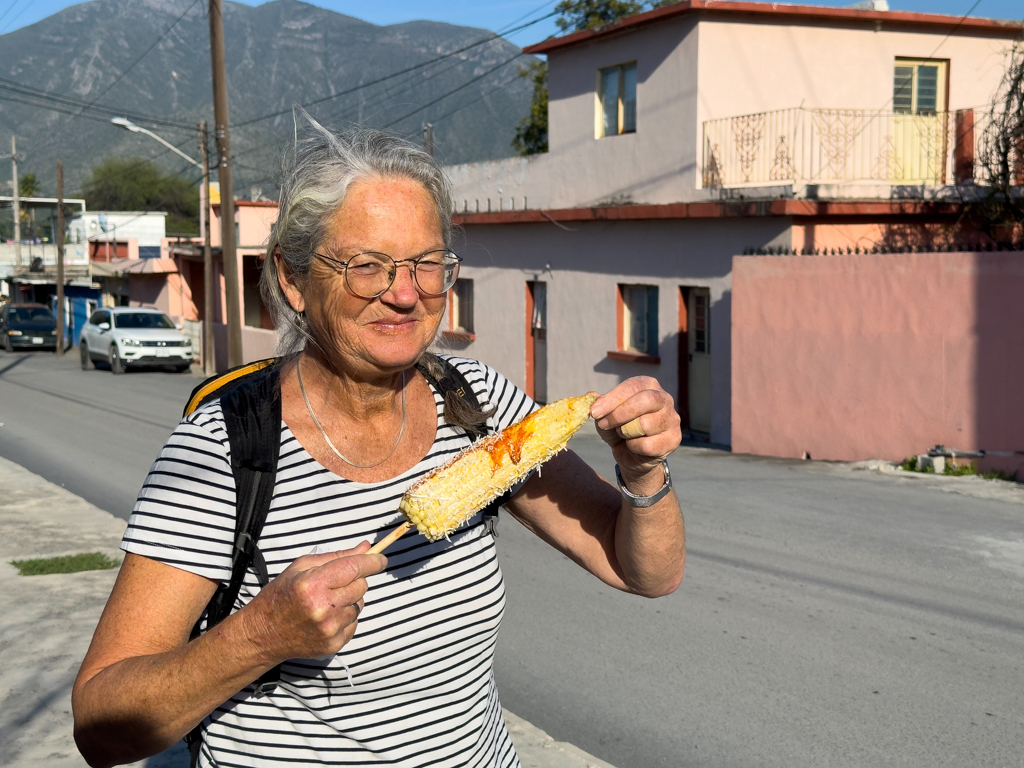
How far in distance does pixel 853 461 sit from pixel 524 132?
27001mm

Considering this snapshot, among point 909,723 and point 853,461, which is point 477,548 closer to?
point 909,723

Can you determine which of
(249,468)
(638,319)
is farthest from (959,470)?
(249,468)

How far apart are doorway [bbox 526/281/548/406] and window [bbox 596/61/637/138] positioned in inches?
141

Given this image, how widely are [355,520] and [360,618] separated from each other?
0.65 feet

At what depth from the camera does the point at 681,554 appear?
249 cm

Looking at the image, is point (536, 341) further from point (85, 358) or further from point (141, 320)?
point (85, 358)

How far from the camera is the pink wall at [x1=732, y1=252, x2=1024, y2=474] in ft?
40.4

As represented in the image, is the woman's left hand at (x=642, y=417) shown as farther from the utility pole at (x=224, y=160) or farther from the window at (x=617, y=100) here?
the utility pole at (x=224, y=160)

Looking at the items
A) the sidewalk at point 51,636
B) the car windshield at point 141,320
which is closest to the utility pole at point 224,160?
the car windshield at point 141,320

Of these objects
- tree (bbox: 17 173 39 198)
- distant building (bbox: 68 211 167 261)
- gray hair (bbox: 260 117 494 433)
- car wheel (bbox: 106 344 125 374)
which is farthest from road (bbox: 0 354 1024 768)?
tree (bbox: 17 173 39 198)

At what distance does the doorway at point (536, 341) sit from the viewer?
22.5 m

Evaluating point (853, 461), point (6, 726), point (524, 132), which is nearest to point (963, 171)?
point (853, 461)

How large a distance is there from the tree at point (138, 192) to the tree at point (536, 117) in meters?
69.5

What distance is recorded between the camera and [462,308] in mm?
25531
